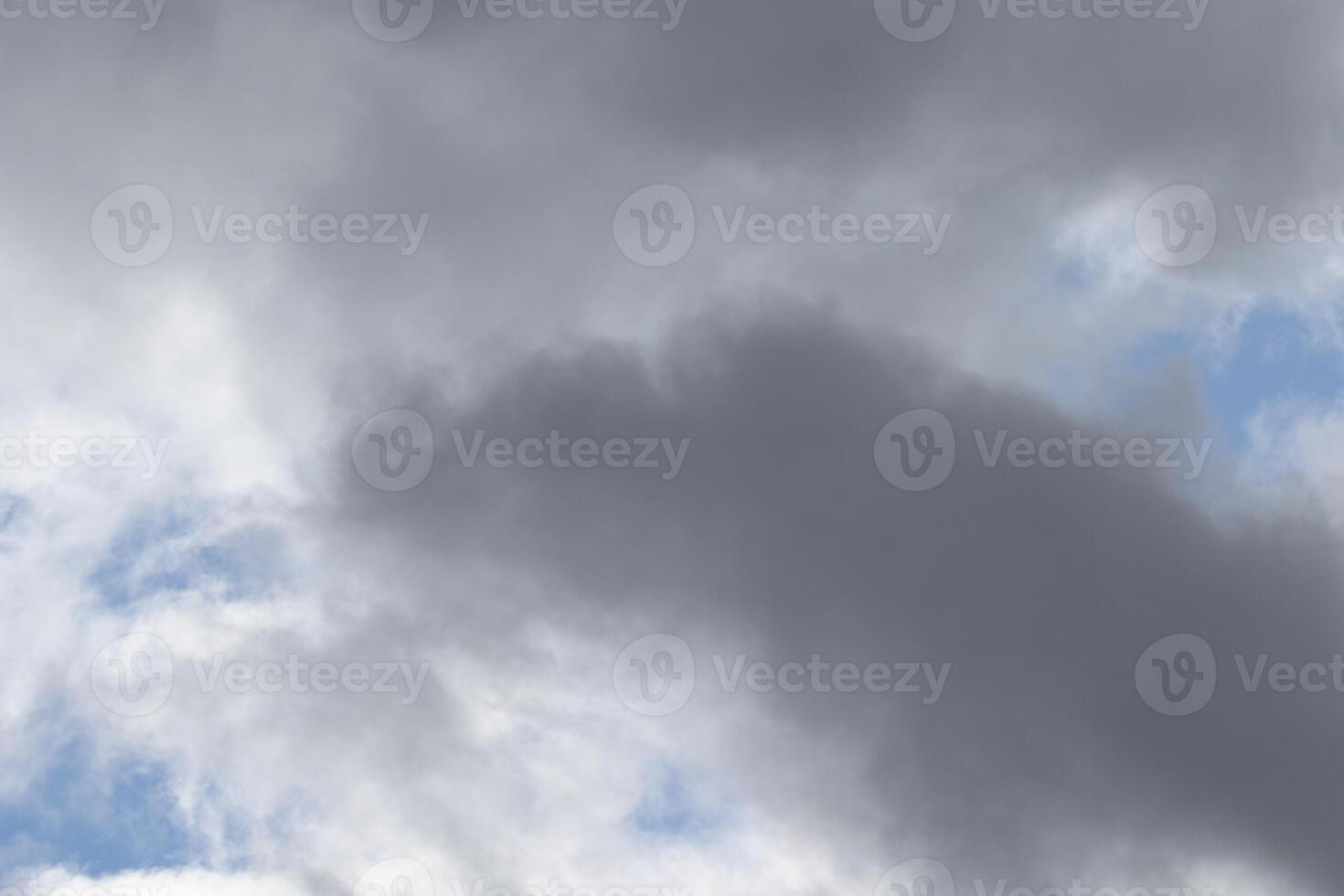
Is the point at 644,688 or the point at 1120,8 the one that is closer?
the point at 1120,8

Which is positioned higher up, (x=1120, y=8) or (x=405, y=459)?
(x=1120, y=8)

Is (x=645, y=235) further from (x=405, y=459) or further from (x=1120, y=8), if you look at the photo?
(x=1120, y=8)

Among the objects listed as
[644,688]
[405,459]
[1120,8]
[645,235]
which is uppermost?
[1120,8]

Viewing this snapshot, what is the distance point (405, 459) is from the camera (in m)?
90.0

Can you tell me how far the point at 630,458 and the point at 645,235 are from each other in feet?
77.5

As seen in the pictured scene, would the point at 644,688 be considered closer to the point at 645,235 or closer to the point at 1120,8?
the point at 645,235

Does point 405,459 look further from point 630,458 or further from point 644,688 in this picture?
point 644,688

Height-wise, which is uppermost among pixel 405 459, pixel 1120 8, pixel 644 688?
pixel 1120 8

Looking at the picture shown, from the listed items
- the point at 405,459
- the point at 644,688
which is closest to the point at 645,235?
the point at 405,459

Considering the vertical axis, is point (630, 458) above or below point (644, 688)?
above

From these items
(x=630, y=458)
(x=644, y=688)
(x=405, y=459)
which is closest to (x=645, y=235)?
(x=630, y=458)

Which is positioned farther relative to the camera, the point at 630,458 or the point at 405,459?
the point at 405,459

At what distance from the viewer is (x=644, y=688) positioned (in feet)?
305

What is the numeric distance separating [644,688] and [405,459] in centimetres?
3754
